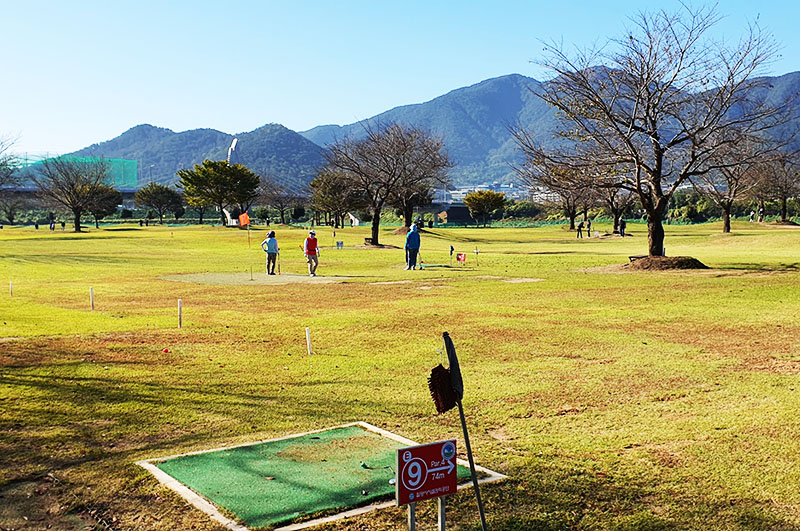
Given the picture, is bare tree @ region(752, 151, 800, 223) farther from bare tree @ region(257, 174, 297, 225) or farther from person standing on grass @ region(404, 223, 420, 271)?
bare tree @ region(257, 174, 297, 225)

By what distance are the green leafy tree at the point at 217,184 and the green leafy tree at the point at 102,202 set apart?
1127cm

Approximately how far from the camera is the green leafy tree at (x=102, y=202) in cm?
9868

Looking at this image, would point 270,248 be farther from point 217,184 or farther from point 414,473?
point 217,184

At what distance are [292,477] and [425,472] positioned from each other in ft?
7.86

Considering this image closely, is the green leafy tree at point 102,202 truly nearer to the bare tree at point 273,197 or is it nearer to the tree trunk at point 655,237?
the bare tree at point 273,197

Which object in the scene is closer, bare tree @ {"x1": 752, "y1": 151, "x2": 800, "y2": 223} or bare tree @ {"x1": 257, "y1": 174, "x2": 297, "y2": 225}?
bare tree @ {"x1": 752, "y1": 151, "x2": 800, "y2": 223}

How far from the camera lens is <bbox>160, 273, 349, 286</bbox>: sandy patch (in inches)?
1167

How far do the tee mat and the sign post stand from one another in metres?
1.38

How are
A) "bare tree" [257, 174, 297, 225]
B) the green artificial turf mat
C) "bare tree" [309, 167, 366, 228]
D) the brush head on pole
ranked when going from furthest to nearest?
"bare tree" [257, 174, 297, 225] → "bare tree" [309, 167, 366, 228] → the green artificial turf mat → the brush head on pole

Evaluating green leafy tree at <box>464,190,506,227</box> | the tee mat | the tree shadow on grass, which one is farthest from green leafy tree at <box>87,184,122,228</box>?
the tee mat

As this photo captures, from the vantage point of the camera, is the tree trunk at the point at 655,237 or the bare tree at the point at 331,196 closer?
the tree trunk at the point at 655,237

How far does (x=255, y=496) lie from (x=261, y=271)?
29768 millimetres

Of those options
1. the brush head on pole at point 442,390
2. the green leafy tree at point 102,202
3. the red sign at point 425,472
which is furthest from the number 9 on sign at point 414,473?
the green leafy tree at point 102,202

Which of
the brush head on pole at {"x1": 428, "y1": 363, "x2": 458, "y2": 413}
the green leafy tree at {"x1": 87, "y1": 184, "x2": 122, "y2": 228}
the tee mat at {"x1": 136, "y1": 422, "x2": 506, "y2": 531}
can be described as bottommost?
the tee mat at {"x1": 136, "y1": 422, "x2": 506, "y2": 531}
